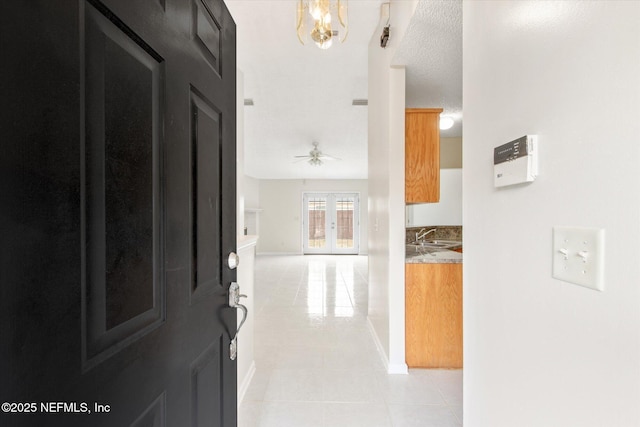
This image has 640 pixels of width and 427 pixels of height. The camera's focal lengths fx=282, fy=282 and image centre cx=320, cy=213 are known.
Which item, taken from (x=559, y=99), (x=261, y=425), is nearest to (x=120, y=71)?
(x=559, y=99)

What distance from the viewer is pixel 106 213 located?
0.48 m

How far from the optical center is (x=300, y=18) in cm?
180

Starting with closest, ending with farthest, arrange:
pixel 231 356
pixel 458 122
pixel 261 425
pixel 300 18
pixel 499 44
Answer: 1. pixel 499 44
2. pixel 231 356
3. pixel 261 425
4. pixel 300 18
5. pixel 458 122

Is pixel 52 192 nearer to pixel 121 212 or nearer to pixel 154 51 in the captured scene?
pixel 121 212

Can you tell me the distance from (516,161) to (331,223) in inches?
334

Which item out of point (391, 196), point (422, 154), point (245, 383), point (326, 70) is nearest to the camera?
point (245, 383)

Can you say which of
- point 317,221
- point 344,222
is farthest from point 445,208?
point 317,221

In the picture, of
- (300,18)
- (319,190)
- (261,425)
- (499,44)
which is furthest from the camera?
(319,190)

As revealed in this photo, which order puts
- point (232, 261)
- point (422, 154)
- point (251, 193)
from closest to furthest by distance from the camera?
point (232, 261) < point (422, 154) < point (251, 193)

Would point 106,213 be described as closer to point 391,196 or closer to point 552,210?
point 552,210

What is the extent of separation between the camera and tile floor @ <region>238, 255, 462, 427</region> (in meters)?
1.66

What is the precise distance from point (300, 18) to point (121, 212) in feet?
5.89

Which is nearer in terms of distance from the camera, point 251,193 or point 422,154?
point 422,154

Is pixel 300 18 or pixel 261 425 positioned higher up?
pixel 300 18
